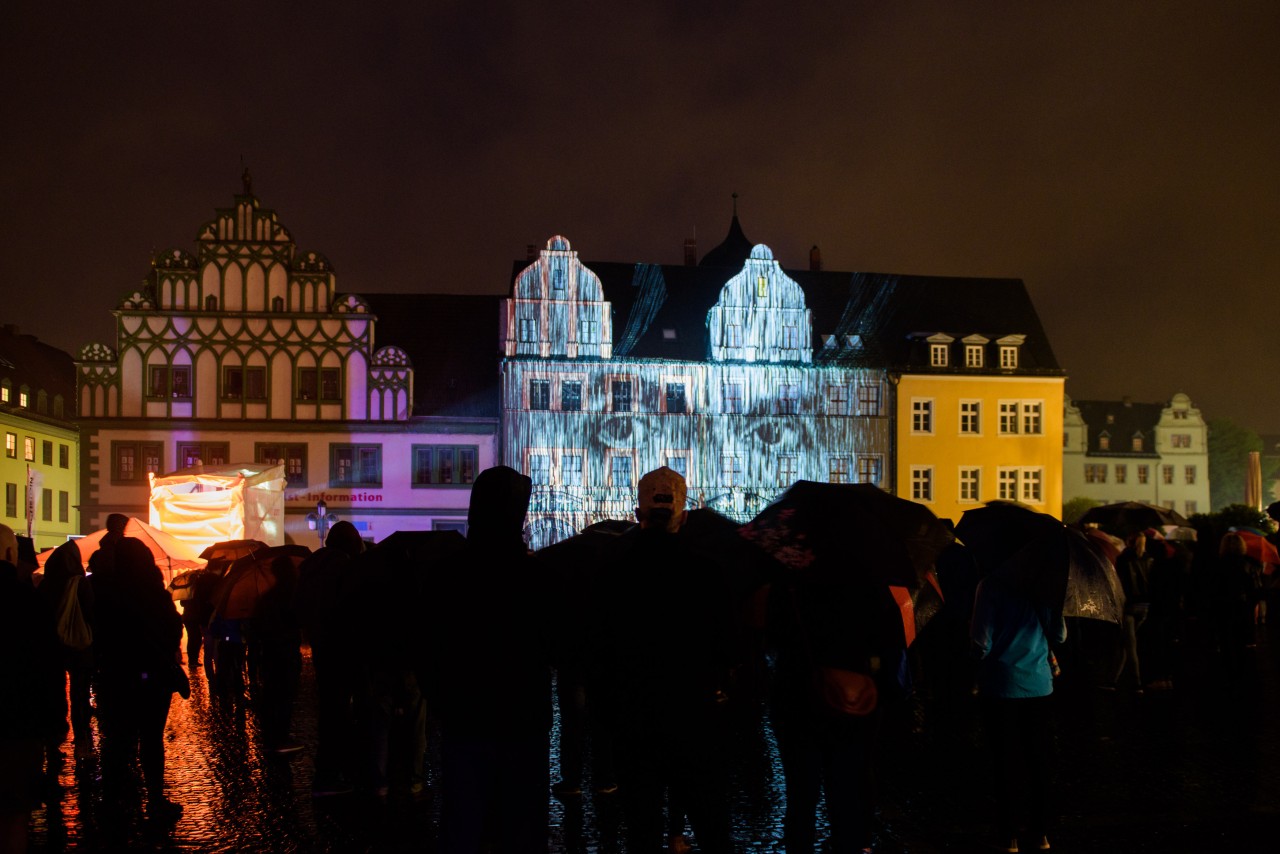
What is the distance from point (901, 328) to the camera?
160 ft

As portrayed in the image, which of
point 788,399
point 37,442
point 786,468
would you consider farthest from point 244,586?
point 37,442

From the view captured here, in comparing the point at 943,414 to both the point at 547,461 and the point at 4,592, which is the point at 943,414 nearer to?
the point at 547,461

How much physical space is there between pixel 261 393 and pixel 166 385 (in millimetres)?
2978

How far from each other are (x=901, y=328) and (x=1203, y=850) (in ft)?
140

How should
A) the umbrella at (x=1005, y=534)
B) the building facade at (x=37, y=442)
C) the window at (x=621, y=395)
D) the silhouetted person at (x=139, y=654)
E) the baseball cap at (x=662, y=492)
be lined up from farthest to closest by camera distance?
the building facade at (x=37, y=442)
the window at (x=621, y=395)
the silhouetted person at (x=139, y=654)
the umbrella at (x=1005, y=534)
the baseball cap at (x=662, y=492)

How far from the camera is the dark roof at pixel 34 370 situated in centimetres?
5378

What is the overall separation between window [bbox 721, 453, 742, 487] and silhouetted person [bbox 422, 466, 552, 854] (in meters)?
39.9

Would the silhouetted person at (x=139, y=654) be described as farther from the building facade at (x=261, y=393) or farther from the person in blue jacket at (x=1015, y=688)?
the building facade at (x=261, y=393)

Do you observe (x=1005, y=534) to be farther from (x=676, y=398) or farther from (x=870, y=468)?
(x=870, y=468)

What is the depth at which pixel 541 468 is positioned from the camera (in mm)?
42906

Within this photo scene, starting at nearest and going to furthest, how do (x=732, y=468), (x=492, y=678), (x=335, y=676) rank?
(x=492, y=678) → (x=335, y=676) → (x=732, y=468)

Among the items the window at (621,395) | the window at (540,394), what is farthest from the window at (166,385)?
the window at (621,395)

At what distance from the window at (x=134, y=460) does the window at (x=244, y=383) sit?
274cm

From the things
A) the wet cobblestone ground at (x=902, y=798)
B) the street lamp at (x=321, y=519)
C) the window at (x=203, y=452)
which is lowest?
the wet cobblestone ground at (x=902, y=798)
